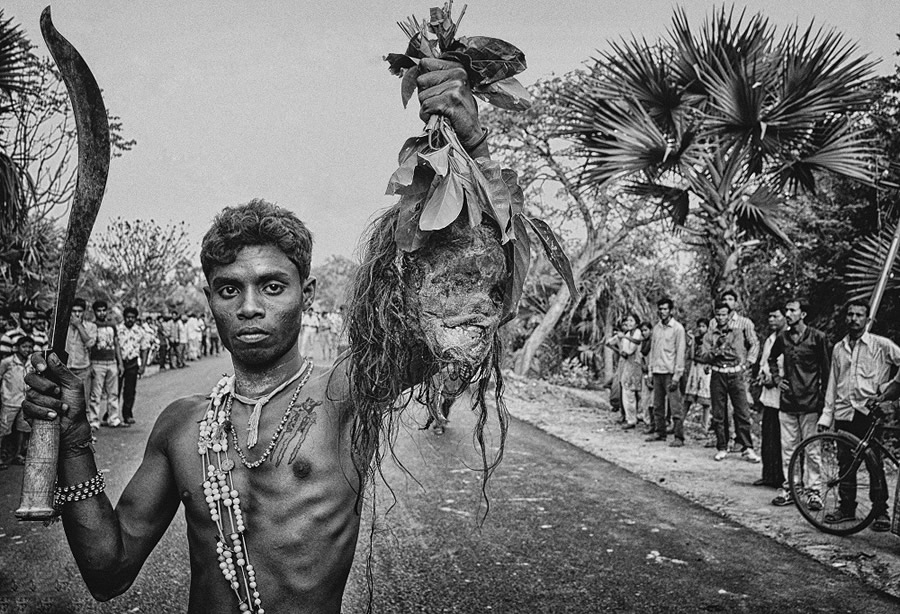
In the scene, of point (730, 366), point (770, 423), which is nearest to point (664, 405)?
point (730, 366)

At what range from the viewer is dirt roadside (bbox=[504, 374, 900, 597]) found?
17.5 ft

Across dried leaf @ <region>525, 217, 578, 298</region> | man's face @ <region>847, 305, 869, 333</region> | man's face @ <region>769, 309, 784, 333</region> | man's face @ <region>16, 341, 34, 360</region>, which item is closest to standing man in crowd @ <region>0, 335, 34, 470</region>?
man's face @ <region>16, 341, 34, 360</region>

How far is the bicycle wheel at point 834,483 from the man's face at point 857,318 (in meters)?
0.88

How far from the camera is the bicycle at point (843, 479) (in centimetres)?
579

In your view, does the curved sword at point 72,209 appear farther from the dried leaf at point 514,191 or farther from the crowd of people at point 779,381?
the crowd of people at point 779,381

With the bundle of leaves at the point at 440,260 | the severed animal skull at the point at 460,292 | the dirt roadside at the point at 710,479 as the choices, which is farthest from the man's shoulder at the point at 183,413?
the dirt roadside at the point at 710,479

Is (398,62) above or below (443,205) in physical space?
above

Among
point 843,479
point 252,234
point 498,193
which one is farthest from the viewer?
point 843,479

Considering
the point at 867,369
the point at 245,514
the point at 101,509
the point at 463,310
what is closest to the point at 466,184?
the point at 463,310

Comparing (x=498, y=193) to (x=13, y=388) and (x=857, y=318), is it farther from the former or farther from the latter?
(x=13, y=388)

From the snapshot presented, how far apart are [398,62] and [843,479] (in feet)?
18.5

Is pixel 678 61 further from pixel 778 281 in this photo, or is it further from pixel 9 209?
pixel 9 209

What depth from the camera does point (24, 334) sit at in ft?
25.5

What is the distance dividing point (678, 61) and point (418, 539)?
6.83 m
